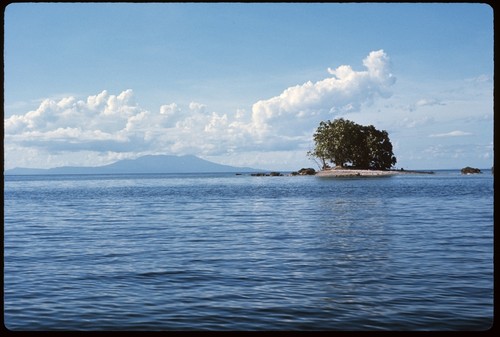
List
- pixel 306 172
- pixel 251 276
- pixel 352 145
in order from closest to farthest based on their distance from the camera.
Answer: pixel 251 276 < pixel 352 145 < pixel 306 172

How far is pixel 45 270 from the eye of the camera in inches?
598

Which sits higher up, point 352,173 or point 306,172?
point 306,172

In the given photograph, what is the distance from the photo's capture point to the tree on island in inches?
4419

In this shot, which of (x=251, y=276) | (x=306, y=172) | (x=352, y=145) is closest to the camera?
(x=251, y=276)

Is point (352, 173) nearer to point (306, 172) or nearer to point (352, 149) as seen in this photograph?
point (352, 149)

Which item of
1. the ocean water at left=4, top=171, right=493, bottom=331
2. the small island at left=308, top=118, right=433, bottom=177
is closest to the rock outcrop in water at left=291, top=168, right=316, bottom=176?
the small island at left=308, top=118, right=433, bottom=177

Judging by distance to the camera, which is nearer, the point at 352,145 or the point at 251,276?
the point at 251,276

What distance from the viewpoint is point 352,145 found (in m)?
114

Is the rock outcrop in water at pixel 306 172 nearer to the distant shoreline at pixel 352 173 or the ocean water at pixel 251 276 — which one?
the distant shoreline at pixel 352 173

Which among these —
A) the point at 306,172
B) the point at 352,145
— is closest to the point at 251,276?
the point at 352,145

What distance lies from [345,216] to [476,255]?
1623 centimetres

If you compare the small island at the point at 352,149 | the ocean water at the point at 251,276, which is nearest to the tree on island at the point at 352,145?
the small island at the point at 352,149

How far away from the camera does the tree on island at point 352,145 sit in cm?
11223
